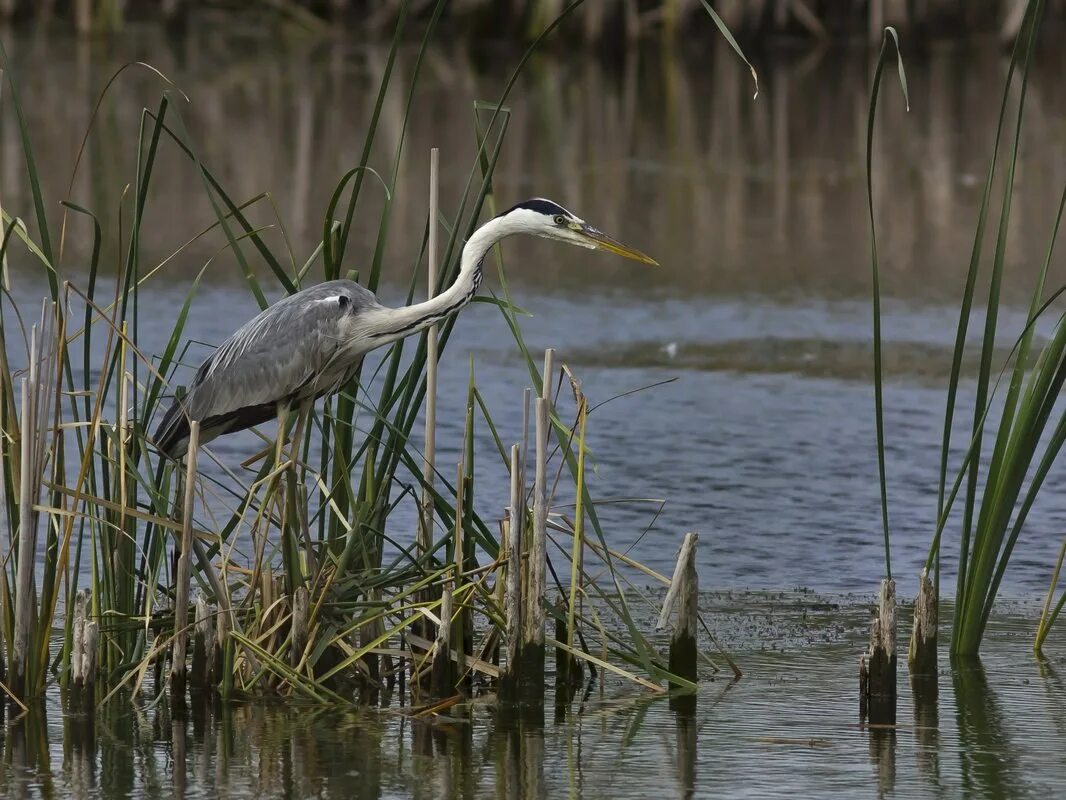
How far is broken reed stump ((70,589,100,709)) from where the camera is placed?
4.52 metres

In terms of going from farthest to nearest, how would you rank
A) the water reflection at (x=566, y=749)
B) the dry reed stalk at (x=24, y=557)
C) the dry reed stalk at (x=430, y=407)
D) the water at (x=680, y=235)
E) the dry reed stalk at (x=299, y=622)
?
the water at (x=680, y=235) → the dry reed stalk at (x=430, y=407) → the dry reed stalk at (x=299, y=622) → the dry reed stalk at (x=24, y=557) → the water reflection at (x=566, y=749)

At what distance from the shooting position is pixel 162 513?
4801 millimetres

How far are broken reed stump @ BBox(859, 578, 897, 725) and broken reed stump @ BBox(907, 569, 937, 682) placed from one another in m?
0.20

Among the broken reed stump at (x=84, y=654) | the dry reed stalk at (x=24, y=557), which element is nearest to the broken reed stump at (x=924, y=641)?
the broken reed stump at (x=84, y=654)

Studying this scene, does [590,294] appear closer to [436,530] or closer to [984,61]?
[436,530]

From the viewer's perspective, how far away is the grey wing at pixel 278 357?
509cm

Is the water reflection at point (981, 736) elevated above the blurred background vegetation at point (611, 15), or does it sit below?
below

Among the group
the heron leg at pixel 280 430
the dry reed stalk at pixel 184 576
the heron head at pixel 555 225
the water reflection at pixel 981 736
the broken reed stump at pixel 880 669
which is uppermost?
the heron head at pixel 555 225

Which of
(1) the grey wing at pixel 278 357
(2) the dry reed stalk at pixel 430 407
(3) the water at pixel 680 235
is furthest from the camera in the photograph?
(3) the water at pixel 680 235

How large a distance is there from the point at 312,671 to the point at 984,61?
2088 centimetres

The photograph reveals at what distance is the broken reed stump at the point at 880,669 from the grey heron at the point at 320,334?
49.8 inches

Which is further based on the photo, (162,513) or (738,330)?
(738,330)

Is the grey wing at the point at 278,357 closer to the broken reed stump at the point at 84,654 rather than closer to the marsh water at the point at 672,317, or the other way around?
the broken reed stump at the point at 84,654

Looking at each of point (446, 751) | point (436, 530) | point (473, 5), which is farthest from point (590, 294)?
point (473, 5)
